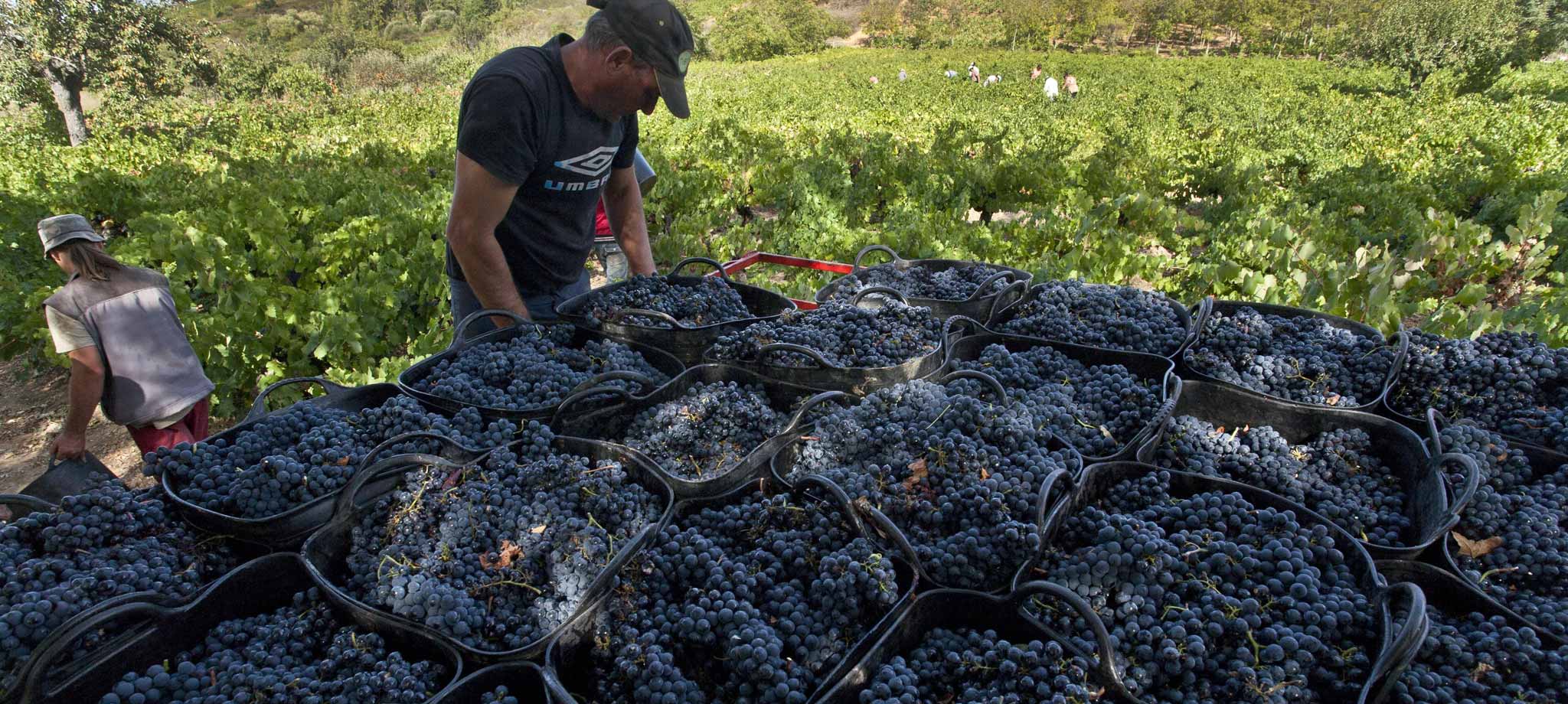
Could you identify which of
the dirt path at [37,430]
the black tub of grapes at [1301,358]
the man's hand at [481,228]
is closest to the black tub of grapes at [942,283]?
the black tub of grapes at [1301,358]

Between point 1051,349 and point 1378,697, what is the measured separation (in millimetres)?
1303

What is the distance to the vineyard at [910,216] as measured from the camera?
5.02m

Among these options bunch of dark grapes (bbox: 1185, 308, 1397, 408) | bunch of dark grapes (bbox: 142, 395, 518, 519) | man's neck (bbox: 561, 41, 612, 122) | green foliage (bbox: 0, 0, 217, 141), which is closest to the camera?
bunch of dark grapes (bbox: 142, 395, 518, 519)

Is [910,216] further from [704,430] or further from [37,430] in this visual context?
[37,430]

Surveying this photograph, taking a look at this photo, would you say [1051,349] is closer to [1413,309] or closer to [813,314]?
[813,314]

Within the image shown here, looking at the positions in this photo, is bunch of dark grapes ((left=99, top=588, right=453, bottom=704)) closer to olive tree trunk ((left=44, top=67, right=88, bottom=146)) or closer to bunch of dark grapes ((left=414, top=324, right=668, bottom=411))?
bunch of dark grapes ((left=414, top=324, right=668, bottom=411))

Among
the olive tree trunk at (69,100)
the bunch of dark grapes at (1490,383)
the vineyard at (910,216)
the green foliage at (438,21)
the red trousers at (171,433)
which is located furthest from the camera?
A: the green foliage at (438,21)

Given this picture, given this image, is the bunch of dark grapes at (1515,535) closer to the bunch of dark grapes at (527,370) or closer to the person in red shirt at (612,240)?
the bunch of dark grapes at (527,370)

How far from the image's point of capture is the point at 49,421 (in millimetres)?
5957

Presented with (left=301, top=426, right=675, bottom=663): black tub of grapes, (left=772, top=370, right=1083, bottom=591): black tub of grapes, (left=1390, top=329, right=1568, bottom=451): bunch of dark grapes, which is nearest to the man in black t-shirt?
(left=301, top=426, right=675, bottom=663): black tub of grapes

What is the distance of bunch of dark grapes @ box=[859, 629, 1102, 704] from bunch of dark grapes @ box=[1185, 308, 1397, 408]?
120 centimetres

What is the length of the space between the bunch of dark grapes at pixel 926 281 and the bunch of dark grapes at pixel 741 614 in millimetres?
1480

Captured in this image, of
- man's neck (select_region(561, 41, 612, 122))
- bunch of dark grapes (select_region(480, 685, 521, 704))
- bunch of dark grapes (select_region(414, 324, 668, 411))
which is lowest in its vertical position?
bunch of dark grapes (select_region(480, 685, 521, 704))

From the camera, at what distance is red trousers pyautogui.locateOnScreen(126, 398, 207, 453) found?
13.0 feet
